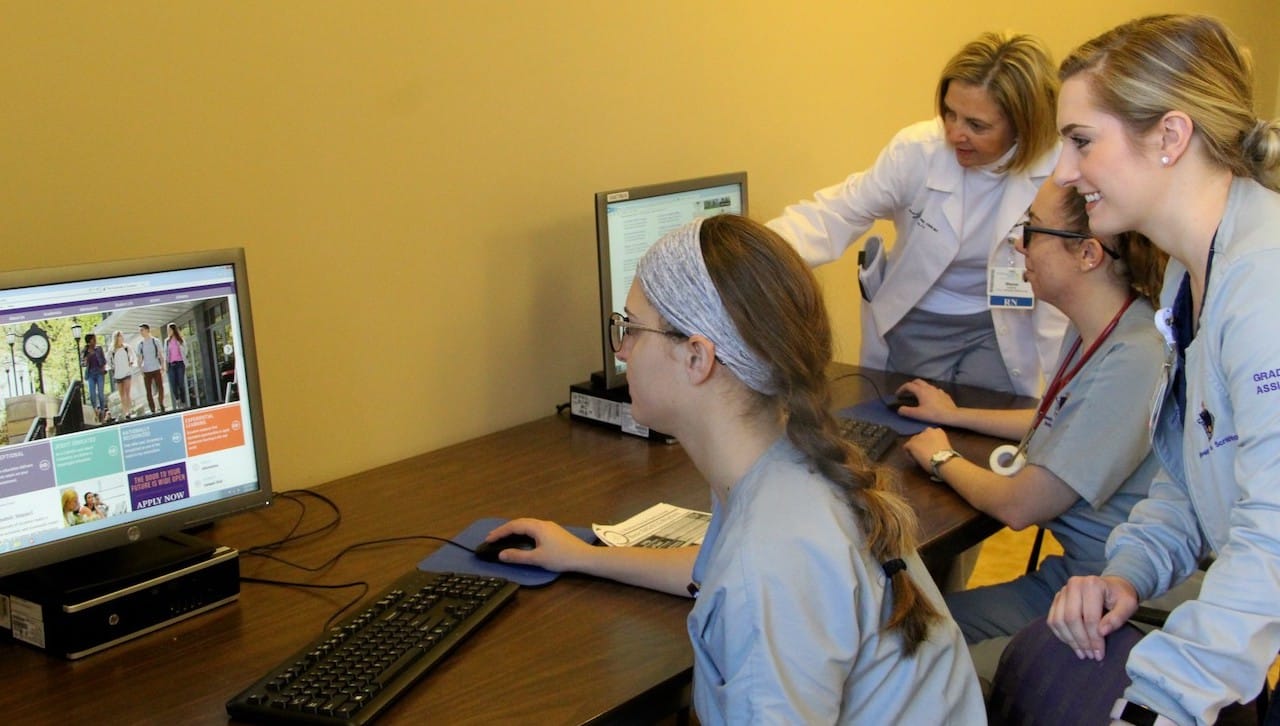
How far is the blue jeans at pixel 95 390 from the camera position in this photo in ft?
5.03

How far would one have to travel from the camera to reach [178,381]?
162 cm

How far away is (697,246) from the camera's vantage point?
1.39 meters

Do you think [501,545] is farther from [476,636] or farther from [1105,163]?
[1105,163]

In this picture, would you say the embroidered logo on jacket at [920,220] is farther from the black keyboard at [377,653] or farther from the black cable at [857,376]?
the black keyboard at [377,653]

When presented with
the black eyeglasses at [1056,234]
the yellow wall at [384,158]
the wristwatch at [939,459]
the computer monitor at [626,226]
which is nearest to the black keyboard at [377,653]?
the yellow wall at [384,158]

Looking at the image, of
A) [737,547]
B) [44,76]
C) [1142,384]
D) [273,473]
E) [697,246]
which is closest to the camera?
[737,547]

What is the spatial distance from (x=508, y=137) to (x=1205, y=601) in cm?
160

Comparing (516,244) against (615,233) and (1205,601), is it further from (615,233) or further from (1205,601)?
(1205,601)

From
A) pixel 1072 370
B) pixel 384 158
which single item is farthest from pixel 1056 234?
pixel 384 158

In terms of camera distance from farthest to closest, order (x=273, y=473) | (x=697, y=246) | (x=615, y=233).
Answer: (x=615, y=233) < (x=273, y=473) < (x=697, y=246)

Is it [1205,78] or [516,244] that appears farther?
[516,244]

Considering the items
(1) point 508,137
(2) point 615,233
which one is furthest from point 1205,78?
(1) point 508,137

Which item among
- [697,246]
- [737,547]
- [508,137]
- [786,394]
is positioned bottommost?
[737,547]

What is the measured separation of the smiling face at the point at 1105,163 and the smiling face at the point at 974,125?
0.97m
